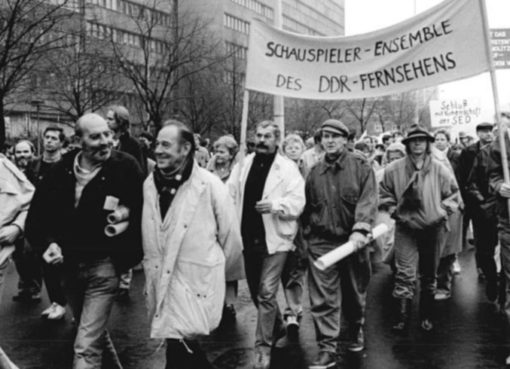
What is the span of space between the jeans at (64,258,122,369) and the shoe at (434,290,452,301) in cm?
464

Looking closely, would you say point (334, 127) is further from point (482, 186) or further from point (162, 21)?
point (162, 21)

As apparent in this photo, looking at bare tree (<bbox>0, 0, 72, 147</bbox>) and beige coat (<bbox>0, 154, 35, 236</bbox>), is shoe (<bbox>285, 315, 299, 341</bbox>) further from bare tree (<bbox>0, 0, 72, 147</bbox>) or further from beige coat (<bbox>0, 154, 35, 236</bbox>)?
bare tree (<bbox>0, 0, 72, 147</bbox>)

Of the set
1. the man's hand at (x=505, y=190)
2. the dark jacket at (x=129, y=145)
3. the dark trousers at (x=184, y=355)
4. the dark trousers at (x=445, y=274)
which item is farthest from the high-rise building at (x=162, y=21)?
the dark trousers at (x=184, y=355)

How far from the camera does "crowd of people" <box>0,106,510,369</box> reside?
4.93 metres

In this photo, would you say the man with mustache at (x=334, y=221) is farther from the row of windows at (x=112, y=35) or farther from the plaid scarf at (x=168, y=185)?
the row of windows at (x=112, y=35)

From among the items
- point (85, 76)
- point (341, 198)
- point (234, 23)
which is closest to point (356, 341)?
point (341, 198)

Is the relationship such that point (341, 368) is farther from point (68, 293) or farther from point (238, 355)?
point (68, 293)

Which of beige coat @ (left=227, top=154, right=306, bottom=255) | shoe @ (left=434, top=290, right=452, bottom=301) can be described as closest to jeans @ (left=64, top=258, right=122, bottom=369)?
beige coat @ (left=227, top=154, right=306, bottom=255)

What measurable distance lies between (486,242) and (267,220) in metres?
3.56

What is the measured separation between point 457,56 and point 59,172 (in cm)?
361

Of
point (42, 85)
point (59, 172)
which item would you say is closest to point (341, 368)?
point (59, 172)

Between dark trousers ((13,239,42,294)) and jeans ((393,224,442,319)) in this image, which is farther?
dark trousers ((13,239,42,294))

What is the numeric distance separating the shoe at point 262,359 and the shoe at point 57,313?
278 cm

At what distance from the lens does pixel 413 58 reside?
676cm
